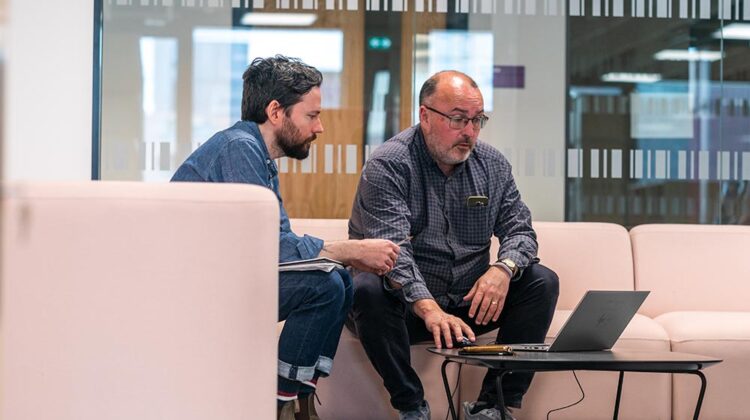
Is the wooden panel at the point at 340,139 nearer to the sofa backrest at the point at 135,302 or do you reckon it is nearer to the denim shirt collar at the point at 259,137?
the denim shirt collar at the point at 259,137

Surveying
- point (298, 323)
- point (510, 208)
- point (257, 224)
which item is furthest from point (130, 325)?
point (510, 208)

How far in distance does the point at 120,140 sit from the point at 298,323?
222 cm

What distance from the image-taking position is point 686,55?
4.83 meters

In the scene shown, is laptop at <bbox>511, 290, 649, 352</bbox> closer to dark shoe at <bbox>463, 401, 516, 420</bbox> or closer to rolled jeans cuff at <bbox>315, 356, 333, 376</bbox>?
dark shoe at <bbox>463, 401, 516, 420</bbox>

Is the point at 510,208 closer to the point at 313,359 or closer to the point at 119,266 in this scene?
the point at 313,359

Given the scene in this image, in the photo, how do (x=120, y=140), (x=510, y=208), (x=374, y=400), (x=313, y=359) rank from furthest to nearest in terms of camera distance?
(x=120, y=140), (x=510, y=208), (x=374, y=400), (x=313, y=359)

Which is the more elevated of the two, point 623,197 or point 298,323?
point 623,197

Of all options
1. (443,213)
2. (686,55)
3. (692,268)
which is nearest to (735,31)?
(686,55)

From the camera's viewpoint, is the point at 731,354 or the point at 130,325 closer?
the point at 130,325

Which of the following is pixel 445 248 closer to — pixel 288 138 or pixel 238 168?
pixel 288 138

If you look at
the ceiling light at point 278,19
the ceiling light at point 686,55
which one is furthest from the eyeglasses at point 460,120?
the ceiling light at point 686,55

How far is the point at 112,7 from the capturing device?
4.61 meters

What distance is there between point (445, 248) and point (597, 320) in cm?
85

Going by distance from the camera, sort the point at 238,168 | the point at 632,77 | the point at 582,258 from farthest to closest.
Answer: the point at 632,77, the point at 582,258, the point at 238,168
